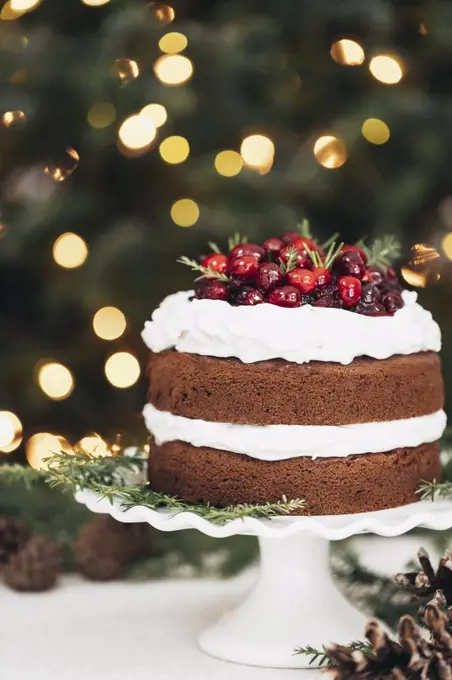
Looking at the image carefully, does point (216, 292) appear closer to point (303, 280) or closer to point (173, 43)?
point (303, 280)

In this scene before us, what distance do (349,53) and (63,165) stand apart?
0.70 m

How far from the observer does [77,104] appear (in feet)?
7.66

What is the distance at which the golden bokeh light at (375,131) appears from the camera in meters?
2.36

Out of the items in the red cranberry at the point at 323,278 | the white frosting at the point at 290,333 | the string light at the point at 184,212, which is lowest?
the string light at the point at 184,212

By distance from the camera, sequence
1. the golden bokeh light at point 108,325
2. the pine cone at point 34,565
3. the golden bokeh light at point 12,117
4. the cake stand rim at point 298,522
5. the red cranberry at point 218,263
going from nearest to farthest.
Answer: the cake stand rim at point 298,522, the red cranberry at point 218,263, the pine cone at point 34,565, the golden bokeh light at point 12,117, the golden bokeh light at point 108,325

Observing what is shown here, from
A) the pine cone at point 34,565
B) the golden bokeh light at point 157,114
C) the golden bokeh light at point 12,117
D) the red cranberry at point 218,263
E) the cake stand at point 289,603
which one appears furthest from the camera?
the golden bokeh light at point 157,114

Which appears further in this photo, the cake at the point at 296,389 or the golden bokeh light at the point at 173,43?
the golden bokeh light at the point at 173,43

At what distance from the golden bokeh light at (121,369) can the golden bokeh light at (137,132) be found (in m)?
0.49

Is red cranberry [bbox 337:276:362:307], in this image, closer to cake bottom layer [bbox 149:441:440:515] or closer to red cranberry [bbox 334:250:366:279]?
red cranberry [bbox 334:250:366:279]

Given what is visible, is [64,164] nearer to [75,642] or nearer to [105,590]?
[105,590]

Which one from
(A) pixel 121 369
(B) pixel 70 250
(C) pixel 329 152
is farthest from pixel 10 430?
(C) pixel 329 152

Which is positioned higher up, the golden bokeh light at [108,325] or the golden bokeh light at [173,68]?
the golden bokeh light at [173,68]

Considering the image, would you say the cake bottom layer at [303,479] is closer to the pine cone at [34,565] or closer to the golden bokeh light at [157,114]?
the pine cone at [34,565]

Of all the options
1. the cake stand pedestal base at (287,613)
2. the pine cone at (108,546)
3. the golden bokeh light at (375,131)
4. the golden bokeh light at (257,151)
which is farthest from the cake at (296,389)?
the golden bokeh light at (257,151)
